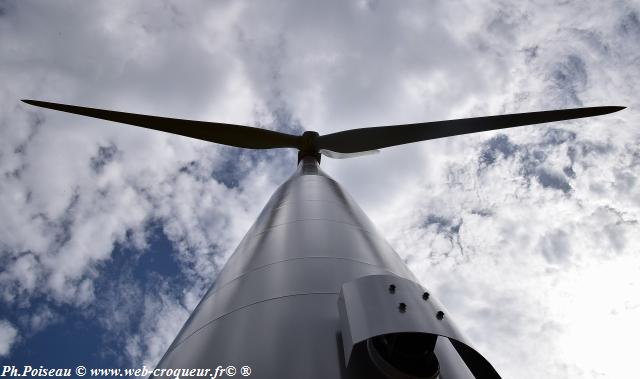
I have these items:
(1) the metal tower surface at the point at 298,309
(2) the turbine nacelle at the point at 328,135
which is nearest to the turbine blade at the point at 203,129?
(2) the turbine nacelle at the point at 328,135

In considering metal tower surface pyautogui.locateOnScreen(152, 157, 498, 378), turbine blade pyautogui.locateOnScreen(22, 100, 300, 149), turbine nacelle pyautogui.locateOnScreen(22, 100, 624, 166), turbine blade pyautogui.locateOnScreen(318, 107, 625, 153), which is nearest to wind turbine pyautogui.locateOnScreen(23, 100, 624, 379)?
metal tower surface pyautogui.locateOnScreen(152, 157, 498, 378)

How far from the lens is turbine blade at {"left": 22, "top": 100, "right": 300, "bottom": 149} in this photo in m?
14.9

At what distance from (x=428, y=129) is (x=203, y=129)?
9.04m

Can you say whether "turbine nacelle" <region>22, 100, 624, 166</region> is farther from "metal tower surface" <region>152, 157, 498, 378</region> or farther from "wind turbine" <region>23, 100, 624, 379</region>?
"metal tower surface" <region>152, 157, 498, 378</region>

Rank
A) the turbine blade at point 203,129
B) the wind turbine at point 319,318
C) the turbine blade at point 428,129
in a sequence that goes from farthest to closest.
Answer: the turbine blade at point 203,129 < the turbine blade at point 428,129 < the wind turbine at point 319,318

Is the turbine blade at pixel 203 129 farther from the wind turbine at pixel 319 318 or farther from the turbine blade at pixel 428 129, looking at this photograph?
the wind turbine at pixel 319 318

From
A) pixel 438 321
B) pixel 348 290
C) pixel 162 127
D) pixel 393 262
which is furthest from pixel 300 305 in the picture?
pixel 162 127

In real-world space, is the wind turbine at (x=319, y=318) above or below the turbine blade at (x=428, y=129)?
below

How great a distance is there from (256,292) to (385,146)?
14185 millimetres

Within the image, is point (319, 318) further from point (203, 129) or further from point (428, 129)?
point (203, 129)

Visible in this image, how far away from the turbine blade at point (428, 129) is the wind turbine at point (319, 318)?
8477mm

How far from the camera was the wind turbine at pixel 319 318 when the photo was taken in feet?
14.0

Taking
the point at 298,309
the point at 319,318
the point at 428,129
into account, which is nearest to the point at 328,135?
the point at 428,129

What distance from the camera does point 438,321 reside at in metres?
4.38
